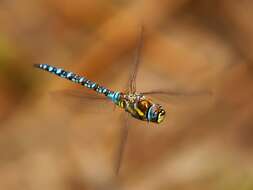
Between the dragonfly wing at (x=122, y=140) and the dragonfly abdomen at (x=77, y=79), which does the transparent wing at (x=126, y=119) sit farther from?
the dragonfly abdomen at (x=77, y=79)

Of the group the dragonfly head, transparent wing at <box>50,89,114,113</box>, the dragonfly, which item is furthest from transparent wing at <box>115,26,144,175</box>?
the dragonfly head

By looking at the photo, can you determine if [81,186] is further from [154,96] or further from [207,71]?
[207,71]

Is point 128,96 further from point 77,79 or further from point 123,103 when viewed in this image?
point 77,79

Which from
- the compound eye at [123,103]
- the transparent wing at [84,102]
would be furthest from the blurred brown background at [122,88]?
the compound eye at [123,103]

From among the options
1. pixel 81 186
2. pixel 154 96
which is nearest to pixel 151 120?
pixel 154 96

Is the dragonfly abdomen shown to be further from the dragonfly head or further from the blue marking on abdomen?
the dragonfly head

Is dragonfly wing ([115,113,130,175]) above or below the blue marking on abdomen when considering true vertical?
below

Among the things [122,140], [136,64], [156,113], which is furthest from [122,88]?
[156,113]
